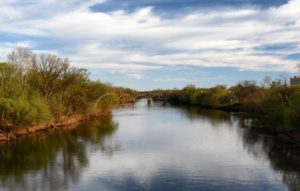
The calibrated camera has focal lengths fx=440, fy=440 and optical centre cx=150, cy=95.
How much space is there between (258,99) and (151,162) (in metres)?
44.4

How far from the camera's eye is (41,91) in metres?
64.2

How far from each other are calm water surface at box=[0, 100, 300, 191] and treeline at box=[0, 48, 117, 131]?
3.31 meters

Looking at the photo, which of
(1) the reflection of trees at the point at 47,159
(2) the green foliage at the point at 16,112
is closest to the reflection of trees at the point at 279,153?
(1) the reflection of trees at the point at 47,159

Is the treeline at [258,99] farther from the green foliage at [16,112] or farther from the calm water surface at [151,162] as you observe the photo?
the green foliage at [16,112]

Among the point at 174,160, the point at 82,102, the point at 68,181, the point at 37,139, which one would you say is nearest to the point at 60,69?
the point at 82,102

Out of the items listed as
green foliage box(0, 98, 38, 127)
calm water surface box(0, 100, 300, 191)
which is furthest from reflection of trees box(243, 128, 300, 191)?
green foliage box(0, 98, 38, 127)

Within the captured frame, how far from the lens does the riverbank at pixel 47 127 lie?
48.9m

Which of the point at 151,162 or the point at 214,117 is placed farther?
the point at 214,117

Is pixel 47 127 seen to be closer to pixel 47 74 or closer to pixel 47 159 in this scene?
pixel 47 74

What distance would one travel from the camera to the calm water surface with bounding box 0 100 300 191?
28.0 metres

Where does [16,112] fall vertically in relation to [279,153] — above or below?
above

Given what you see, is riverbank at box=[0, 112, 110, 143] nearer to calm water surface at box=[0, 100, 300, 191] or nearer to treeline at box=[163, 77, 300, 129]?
calm water surface at box=[0, 100, 300, 191]

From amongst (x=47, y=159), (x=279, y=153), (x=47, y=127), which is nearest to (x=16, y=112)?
(x=47, y=159)

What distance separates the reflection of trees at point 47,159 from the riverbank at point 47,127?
1.62 m
